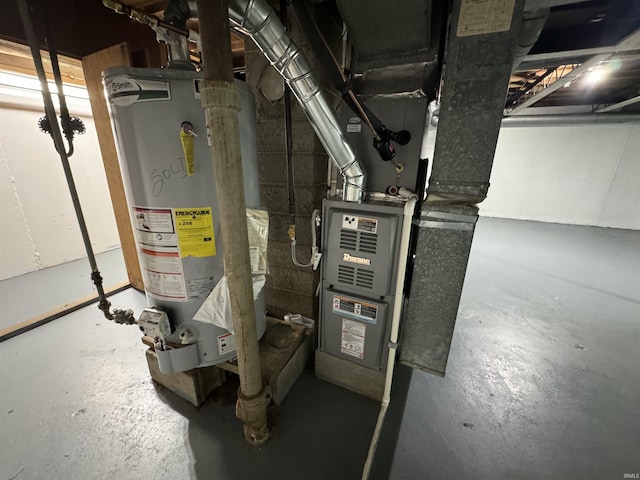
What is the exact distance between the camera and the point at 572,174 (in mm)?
5164

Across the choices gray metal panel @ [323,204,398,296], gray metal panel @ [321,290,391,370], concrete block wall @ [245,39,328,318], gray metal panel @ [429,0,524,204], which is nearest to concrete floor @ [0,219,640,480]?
gray metal panel @ [321,290,391,370]

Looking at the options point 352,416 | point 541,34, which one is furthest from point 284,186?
point 541,34

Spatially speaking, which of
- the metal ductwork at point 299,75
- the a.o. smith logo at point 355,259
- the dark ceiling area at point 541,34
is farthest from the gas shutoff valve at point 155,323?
the dark ceiling area at point 541,34

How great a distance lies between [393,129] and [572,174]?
6.01 m

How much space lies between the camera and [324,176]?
1.72 m

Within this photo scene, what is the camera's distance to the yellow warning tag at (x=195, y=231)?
104cm

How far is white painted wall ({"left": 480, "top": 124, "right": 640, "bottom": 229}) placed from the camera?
4.86 metres

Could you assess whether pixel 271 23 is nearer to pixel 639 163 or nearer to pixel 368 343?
pixel 368 343

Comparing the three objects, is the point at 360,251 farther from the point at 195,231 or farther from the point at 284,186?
the point at 195,231

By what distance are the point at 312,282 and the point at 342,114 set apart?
1.05m

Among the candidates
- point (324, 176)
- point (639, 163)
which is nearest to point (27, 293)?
point (324, 176)

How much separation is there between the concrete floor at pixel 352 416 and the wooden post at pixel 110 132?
648mm

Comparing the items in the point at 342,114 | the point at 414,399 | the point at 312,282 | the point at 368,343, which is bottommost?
the point at 414,399

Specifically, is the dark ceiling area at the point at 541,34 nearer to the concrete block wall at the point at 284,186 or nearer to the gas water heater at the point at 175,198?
the concrete block wall at the point at 284,186
